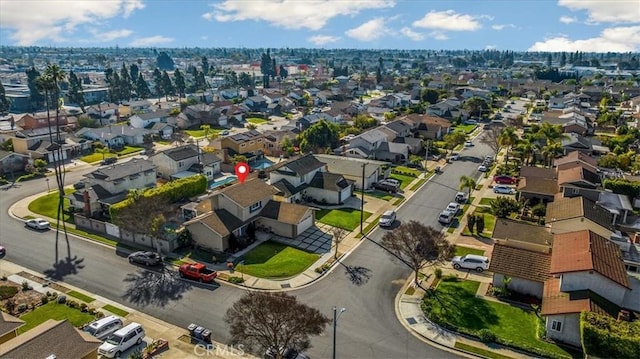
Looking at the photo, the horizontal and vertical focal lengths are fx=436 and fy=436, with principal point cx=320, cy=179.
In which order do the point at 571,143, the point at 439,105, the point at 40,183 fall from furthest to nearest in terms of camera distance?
the point at 439,105 → the point at 571,143 → the point at 40,183

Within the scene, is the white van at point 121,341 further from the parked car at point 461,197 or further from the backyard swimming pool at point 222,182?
the parked car at point 461,197

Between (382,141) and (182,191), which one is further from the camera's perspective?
(382,141)

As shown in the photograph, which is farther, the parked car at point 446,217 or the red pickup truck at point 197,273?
the parked car at point 446,217

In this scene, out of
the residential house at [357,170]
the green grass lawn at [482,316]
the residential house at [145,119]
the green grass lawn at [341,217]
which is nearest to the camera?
the green grass lawn at [482,316]

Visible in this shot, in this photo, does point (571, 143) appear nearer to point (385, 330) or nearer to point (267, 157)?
point (267, 157)

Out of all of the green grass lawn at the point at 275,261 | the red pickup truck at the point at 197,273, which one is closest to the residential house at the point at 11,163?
the red pickup truck at the point at 197,273

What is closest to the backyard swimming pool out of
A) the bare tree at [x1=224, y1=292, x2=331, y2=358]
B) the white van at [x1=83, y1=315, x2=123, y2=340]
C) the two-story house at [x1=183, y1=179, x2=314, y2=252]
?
the two-story house at [x1=183, y1=179, x2=314, y2=252]

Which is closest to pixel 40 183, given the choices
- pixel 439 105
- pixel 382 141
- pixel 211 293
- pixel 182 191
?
pixel 182 191
